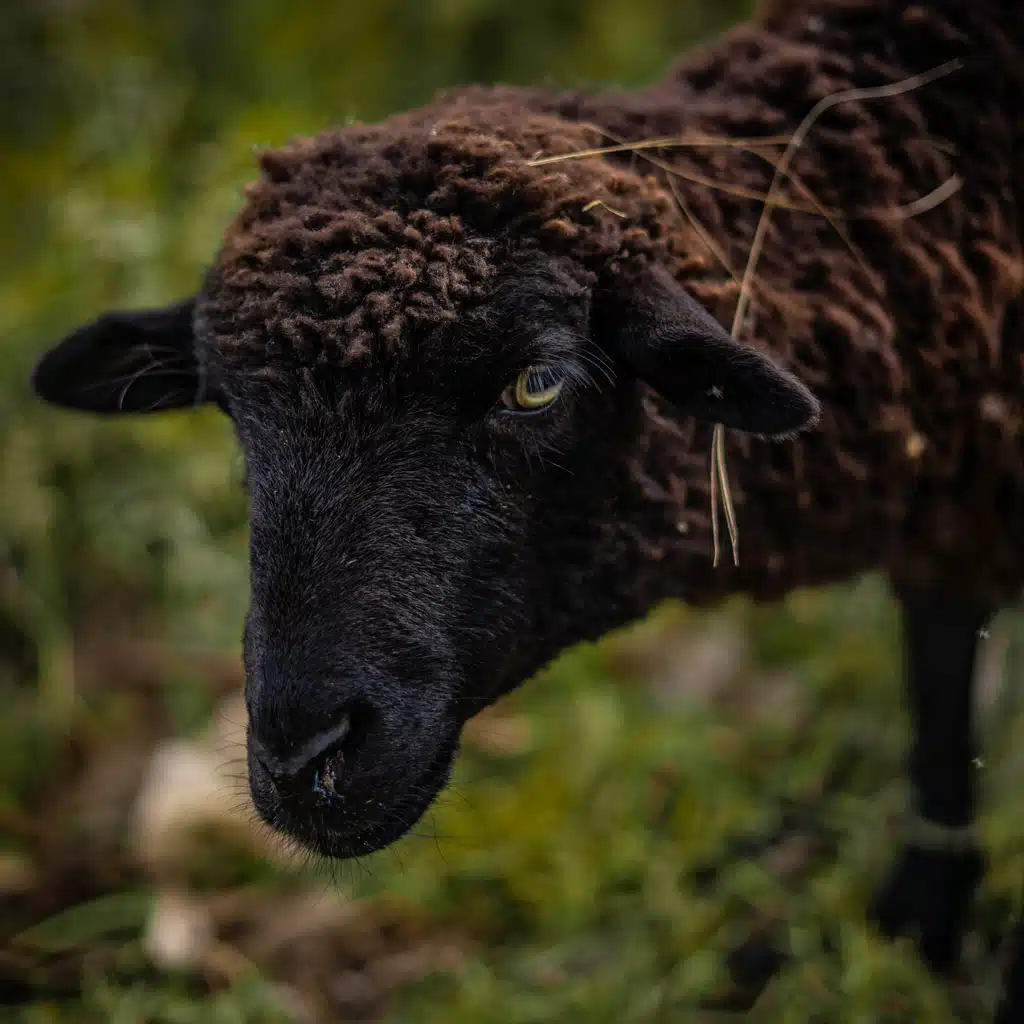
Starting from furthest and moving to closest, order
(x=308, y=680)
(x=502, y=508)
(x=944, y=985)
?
(x=944, y=985) < (x=502, y=508) < (x=308, y=680)

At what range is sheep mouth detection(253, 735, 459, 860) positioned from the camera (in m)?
2.11

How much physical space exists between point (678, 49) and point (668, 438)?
521 cm

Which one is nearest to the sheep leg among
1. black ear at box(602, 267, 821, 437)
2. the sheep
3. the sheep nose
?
the sheep

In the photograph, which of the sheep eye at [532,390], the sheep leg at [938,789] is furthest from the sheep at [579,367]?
the sheep leg at [938,789]

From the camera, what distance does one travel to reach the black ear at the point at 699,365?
81.6 inches

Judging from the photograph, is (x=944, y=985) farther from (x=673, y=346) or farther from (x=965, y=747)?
(x=673, y=346)

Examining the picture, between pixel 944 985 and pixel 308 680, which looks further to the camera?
pixel 944 985

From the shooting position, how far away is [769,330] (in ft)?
8.34

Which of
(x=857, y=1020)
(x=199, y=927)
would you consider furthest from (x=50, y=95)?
(x=857, y=1020)

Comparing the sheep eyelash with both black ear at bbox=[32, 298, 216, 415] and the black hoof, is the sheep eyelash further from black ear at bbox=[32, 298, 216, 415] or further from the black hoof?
the black hoof

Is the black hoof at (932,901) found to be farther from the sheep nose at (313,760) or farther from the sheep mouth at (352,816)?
the sheep nose at (313,760)

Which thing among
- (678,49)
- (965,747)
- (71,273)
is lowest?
(965,747)

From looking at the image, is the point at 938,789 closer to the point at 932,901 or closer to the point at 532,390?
the point at 932,901

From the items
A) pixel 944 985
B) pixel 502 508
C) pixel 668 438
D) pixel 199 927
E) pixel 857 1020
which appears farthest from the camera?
pixel 199 927
